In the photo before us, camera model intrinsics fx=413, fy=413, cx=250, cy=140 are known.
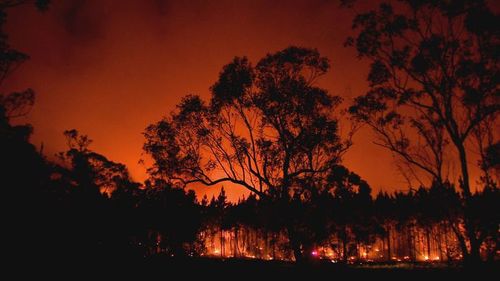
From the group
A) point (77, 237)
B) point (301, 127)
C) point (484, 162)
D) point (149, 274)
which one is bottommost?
point (149, 274)

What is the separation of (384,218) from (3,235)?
48.1m

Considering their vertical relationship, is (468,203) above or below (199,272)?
above

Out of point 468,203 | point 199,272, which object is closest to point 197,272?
point 199,272

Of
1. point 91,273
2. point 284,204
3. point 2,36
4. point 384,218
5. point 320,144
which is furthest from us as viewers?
point 384,218

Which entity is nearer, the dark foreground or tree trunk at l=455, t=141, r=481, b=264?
the dark foreground

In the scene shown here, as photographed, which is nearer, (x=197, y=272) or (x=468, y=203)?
(x=197, y=272)

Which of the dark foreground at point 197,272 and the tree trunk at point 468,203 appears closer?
the dark foreground at point 197,272

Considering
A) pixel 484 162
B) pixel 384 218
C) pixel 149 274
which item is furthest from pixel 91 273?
pixel 384 218

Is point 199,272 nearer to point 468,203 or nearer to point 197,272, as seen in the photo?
point 197,272

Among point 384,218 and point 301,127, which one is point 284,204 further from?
point 384,218

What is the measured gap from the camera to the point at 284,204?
A: 20.1 m

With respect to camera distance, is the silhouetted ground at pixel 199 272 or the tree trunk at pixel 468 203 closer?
the silhouetted ground at pixel 199 272

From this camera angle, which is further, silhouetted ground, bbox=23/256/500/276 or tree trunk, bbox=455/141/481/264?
tree trunk, bbox=455/141/481/264

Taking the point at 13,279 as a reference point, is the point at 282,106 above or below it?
above
